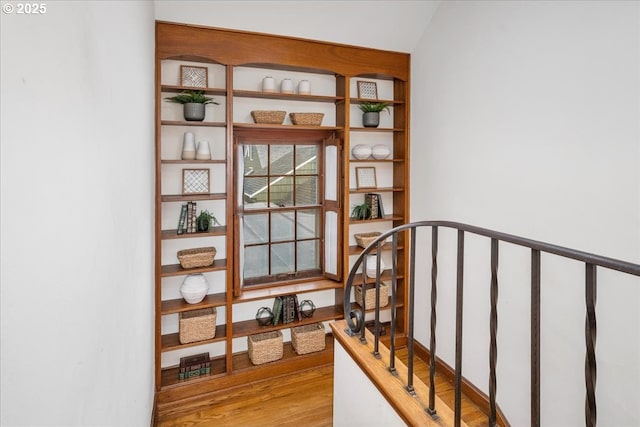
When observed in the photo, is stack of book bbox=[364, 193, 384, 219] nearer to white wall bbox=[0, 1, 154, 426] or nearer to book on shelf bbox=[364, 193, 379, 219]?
book on shelf bbox=[364, 193, 379, 219]

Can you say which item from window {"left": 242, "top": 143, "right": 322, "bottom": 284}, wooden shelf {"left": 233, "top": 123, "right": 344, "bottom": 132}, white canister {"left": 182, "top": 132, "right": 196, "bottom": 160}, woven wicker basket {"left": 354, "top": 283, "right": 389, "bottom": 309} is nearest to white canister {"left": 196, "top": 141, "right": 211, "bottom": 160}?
white canister {"left": 182, "top": 132, "right": 196, "bottom": 160}

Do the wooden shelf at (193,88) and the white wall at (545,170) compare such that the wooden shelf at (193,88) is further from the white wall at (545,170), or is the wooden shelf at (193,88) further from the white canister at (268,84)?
the white wall at (545,170)

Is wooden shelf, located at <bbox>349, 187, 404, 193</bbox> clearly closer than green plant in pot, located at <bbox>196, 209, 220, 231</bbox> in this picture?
No

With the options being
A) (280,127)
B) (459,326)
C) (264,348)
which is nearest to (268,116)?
(280,127)

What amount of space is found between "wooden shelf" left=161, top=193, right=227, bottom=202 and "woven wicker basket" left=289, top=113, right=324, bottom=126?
89 cm

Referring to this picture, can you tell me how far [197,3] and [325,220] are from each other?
2.03 metres

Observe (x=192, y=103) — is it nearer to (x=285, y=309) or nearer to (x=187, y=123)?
(x=187, y=123)

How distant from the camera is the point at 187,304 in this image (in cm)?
279

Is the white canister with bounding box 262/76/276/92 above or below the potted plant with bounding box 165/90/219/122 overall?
above

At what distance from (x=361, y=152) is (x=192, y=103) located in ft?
5.00

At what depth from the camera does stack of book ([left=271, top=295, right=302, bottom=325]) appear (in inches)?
122

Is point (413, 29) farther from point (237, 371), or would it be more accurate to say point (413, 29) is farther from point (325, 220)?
point (237, 371)

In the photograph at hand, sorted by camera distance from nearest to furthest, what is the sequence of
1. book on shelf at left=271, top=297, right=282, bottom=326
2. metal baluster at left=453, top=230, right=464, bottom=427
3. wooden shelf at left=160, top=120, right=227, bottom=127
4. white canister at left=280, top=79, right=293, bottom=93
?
metal baluster at left=453, top=230, right=464, bottom=427, wooden shelf at left=160, top=120, right=227, bottom=127, white canister at left=280, top=79, right=293, bottom=93, book on shelf at left=271, top=297, right=282, bottom=326

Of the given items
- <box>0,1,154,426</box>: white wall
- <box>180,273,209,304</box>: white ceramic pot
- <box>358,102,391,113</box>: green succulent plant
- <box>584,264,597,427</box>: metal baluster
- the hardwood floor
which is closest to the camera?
<box>0,1,154,426</box>: white wall
